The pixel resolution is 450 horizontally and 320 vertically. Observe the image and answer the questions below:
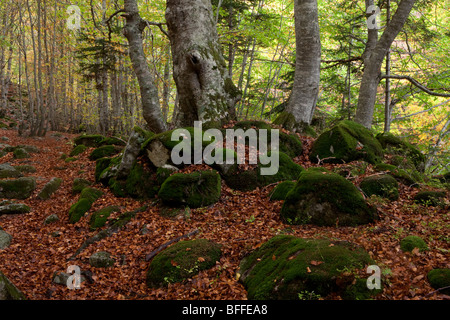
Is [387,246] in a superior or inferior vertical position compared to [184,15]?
inferior

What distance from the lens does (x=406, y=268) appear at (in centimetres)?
329

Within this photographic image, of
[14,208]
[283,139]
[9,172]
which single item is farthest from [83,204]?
[283,139]

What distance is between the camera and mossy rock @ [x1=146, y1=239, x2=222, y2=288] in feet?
13.5

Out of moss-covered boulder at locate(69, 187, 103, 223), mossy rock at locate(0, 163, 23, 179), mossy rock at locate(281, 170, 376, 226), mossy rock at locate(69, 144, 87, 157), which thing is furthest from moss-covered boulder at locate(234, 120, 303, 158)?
mossy rock at locate(69, 144, 87, 157)

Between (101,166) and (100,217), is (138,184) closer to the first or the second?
(100,217)

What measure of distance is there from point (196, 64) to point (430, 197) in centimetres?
637

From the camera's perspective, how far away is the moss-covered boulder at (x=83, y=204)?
664 centimetres

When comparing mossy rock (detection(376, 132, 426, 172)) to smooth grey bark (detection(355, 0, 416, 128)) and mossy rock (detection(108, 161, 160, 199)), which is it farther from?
mossy rock (detection(108, 161, 160, 199))

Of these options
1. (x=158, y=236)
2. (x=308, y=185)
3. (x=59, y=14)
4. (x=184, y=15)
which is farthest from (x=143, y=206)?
(x=59, y=14)

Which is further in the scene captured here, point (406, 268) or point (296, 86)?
point (296, 86)

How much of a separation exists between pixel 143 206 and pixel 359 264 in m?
4.86

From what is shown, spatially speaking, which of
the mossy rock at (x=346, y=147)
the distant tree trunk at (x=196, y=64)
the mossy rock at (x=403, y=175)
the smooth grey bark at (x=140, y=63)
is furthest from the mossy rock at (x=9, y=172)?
the mossy rock at (x=403, y=175)
